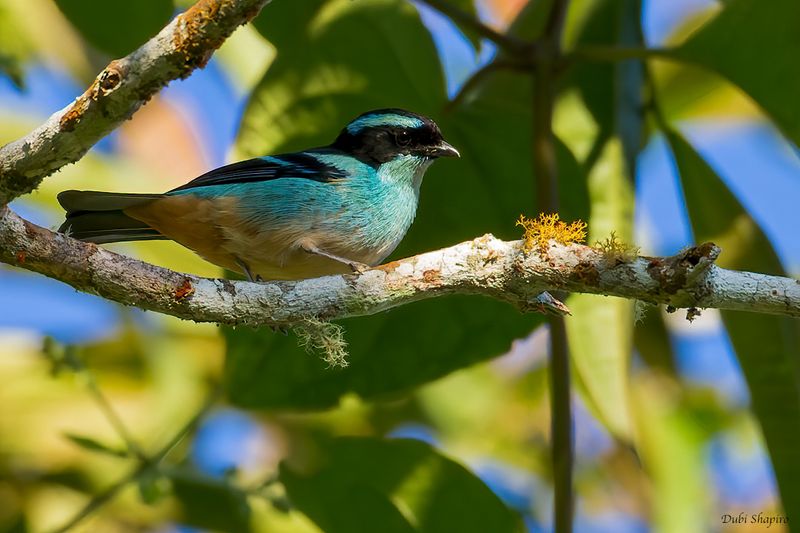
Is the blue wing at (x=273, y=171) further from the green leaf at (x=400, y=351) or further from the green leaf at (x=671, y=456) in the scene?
the green leaf at (x=671, y=456)

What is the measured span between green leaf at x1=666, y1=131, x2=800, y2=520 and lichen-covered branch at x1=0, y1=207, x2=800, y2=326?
1.07m

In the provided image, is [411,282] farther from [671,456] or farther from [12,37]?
[12,37]

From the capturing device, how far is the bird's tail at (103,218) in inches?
140

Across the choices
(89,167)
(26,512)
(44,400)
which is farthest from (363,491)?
(89,167)

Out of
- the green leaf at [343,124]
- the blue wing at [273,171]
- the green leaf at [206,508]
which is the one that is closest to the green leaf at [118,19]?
the green leaf at [343,124]

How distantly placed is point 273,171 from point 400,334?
30.0 inches

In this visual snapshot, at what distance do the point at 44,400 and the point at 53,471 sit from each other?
18.6 inches

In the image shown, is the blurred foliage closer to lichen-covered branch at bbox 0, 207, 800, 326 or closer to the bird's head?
the bird's head

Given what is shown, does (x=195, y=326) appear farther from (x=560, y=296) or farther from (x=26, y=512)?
(x=560, y=296)

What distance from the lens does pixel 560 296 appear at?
147 inches

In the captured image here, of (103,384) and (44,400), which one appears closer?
(44,400)

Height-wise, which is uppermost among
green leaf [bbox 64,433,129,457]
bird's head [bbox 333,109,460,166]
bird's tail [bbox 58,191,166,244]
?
bird's head [bbox 333,109,460,166]

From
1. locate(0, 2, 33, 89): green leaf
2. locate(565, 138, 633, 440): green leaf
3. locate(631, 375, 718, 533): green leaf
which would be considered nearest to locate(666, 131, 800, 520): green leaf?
locate(565, 138, 633, 440): green leaf

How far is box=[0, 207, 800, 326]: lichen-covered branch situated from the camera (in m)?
2.40
